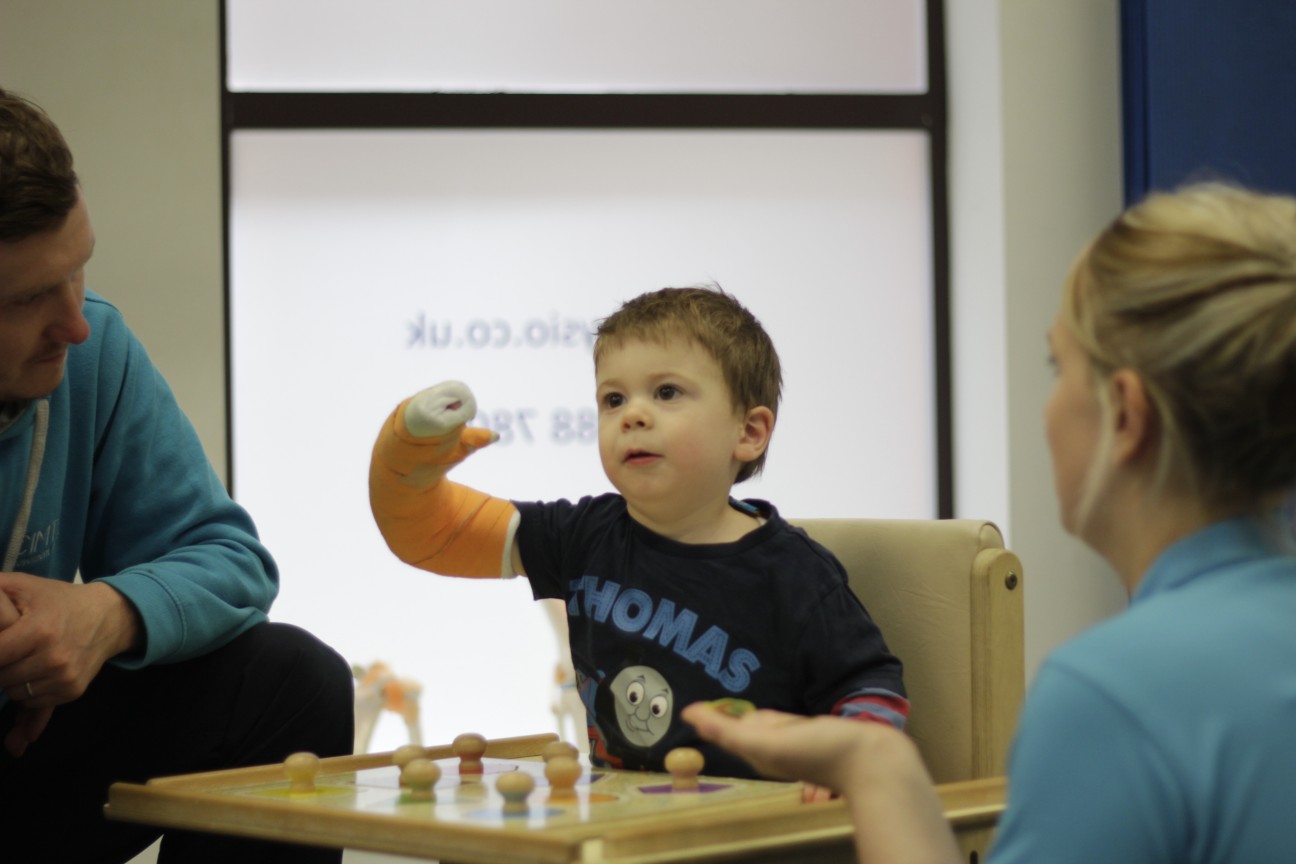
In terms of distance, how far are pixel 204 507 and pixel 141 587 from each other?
19 cm

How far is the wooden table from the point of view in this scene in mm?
926

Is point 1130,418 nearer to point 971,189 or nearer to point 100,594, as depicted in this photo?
point 100,594

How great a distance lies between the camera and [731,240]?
10.2ft

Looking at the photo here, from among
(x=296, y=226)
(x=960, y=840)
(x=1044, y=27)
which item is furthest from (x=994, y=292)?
(x=960, y=840)

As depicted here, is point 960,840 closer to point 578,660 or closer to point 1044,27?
point 578,660

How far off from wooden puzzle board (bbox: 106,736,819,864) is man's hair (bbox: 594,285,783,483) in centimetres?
43

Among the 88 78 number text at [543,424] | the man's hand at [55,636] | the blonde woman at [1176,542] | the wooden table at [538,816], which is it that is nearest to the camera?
the blonde woman at [1176,542]

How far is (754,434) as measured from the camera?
4.94 feet

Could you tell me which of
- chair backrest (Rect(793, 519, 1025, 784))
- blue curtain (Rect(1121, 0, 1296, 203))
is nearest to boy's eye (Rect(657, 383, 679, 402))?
chair backrest (Rect(793, 519, 1025, 784))

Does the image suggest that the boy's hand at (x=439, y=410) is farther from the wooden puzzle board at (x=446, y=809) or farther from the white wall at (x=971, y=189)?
the white wall at (x=971, y=189)

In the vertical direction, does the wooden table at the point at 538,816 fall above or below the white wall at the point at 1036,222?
below

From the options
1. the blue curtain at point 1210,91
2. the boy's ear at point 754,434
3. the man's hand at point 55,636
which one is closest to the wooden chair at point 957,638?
the boy's ear at point 754,434

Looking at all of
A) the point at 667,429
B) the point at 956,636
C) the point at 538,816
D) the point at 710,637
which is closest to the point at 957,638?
the point at 956,636

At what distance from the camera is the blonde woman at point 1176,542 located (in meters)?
0.69
